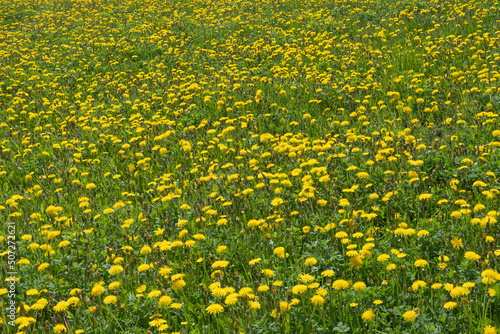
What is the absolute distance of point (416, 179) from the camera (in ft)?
12.6

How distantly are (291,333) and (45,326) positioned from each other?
158cm

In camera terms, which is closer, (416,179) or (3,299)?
(3,299)

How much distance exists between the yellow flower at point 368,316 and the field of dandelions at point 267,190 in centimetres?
3

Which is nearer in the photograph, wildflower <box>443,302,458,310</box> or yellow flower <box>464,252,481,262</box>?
wildflower <box>443,302,458,310</box>

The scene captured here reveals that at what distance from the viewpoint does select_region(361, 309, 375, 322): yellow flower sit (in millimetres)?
2564

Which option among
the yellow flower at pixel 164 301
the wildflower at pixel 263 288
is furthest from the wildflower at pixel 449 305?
the yellow flower at pixel 164 301

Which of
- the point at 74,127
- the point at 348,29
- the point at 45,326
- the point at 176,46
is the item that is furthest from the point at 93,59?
the point at 45,326

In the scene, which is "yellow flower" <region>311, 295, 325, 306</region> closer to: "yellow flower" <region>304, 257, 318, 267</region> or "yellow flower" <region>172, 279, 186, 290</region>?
"yellow flower" <region>304, 257, 318, 267</region>

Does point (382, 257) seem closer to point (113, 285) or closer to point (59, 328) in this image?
point (113, 285)

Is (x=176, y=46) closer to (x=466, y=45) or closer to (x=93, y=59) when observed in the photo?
(x=93, y=59)

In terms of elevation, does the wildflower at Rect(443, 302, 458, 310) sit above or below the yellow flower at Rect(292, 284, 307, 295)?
above

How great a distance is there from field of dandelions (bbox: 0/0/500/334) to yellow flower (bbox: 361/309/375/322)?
0.08 feet

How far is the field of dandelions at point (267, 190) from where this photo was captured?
2.88 m

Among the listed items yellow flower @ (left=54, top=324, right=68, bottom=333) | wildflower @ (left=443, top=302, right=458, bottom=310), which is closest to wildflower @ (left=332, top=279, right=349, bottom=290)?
wildflower @ (left=443, top=302, right=458, bottom=310)
